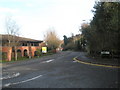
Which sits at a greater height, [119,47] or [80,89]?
[119,47]

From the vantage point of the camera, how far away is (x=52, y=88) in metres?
6.41

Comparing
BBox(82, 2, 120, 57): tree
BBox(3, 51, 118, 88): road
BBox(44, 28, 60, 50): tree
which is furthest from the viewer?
BBox(44, 28, 60, 50): tree

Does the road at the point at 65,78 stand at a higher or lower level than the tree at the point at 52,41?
lower

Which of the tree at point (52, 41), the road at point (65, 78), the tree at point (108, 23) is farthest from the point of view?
the tree at point (52, 41)

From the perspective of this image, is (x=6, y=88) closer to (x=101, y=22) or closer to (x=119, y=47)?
(x=101, y=22)

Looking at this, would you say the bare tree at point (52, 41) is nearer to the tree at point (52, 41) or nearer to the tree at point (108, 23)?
Result: the tree at point (52, 41)

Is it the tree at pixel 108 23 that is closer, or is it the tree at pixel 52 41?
the tree at pixel 108 23

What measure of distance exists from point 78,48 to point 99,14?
53.9 metres

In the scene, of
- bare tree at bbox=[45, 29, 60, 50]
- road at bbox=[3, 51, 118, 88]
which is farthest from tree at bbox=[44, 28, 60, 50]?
road at bbox=[3, 51, 118, 88]

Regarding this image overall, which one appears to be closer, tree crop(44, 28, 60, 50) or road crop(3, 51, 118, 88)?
road crop(3, 51, 118, 88)

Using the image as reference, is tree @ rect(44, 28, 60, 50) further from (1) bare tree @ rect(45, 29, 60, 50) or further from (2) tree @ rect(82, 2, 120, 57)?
(2) tree @ rect(82, 2, 120, 57)

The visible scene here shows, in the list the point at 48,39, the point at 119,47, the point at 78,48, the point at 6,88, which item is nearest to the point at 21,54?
the point at 48,39

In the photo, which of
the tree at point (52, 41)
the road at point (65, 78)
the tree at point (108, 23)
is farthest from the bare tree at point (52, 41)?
the road at point (65, 78)

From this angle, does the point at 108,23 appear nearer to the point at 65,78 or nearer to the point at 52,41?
the point at 65,78
